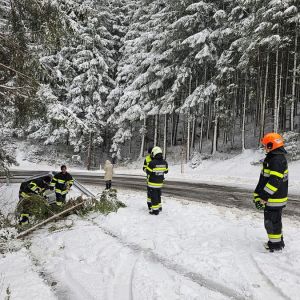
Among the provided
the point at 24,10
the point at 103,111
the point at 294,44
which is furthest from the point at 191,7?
the point at 24,10

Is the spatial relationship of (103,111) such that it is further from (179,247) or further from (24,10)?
(179,247)

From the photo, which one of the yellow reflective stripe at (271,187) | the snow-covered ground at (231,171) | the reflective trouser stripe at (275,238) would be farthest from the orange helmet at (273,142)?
the snow-covered ground at (231,171)

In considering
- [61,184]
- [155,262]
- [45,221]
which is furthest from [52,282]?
[61,184]

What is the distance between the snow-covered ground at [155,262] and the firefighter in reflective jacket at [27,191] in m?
1.30

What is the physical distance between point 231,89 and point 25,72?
1778cm

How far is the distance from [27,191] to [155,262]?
235 inches

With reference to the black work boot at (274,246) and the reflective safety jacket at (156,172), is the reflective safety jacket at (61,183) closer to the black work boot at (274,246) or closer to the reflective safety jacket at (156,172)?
the reflective safety jacket at (156,172)

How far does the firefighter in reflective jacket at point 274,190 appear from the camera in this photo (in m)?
5.27

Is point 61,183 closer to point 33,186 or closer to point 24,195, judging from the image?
point 33,186

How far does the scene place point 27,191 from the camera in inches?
379

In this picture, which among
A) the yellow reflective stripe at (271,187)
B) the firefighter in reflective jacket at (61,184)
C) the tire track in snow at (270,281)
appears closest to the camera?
the tire track in snow at (270,281)

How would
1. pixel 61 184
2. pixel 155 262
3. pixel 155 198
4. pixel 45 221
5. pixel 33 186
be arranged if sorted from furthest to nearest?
1. pixel 61 184
2. pixel 33 186
3. pixel 155 198
4. pixel 45 221
5. pixel 155 262

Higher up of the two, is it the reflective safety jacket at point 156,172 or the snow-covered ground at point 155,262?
the reflective safety jacket at point 156,172

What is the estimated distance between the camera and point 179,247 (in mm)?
5828
